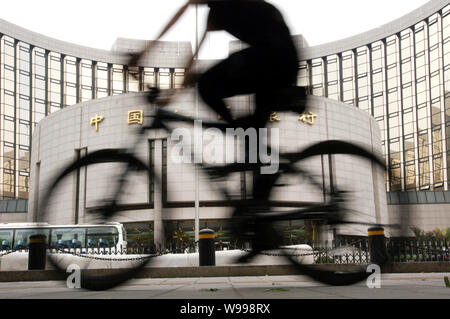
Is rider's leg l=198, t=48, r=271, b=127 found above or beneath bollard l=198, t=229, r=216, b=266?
above

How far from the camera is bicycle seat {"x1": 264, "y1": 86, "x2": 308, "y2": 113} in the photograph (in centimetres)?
210

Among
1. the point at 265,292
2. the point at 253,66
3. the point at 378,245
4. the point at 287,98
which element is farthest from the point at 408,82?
the point at 253,66

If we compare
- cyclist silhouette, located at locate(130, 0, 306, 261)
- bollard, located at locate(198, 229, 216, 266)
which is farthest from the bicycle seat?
bollard, located at locate(198, 229, 216, 266)

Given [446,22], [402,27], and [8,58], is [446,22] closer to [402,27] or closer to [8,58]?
[402,27]

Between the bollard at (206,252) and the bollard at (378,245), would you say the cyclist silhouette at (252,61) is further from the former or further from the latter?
the bollard at (206,252)

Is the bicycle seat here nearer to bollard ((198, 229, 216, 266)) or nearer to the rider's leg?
the rider's leg

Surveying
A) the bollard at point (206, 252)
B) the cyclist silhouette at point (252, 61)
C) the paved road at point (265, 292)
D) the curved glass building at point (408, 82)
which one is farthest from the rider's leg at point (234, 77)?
the curved glass building at point (408, 82)

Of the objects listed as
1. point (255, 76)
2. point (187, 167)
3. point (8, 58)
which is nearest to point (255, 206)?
point (187, 167)

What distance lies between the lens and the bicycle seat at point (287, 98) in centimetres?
210

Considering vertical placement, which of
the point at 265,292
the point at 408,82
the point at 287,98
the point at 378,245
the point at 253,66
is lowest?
the point at 265,292

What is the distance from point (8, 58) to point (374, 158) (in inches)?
2333

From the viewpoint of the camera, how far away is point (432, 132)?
50312 millimetres

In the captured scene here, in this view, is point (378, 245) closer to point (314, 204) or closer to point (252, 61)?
point (314, 204)

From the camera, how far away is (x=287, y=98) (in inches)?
83.8
